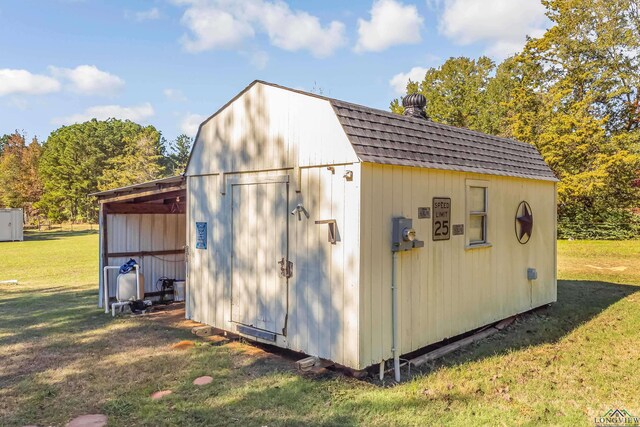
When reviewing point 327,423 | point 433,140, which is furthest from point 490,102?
point 327,423

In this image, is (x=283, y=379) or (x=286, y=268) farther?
(x=286, y=268)

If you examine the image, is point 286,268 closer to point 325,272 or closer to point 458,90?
point 325,272

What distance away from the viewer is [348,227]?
4.09 m

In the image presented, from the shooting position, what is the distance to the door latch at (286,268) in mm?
4680

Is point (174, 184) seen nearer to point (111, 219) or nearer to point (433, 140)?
point (111, 219)

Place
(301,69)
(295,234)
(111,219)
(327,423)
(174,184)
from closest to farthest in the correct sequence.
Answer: (327,423)
(295,234)
(174,184)
(111,219)
(301,69)

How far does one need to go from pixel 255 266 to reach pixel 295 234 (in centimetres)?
84

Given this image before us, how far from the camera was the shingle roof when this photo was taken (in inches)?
168

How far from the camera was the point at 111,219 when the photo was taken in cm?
793

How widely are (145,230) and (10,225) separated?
22024mm

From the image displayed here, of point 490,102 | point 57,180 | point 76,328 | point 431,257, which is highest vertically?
point 490,102

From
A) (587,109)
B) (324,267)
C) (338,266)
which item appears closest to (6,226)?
(324,267)

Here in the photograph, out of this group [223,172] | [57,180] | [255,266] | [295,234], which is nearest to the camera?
[295,234]

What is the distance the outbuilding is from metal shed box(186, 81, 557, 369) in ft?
0.06
